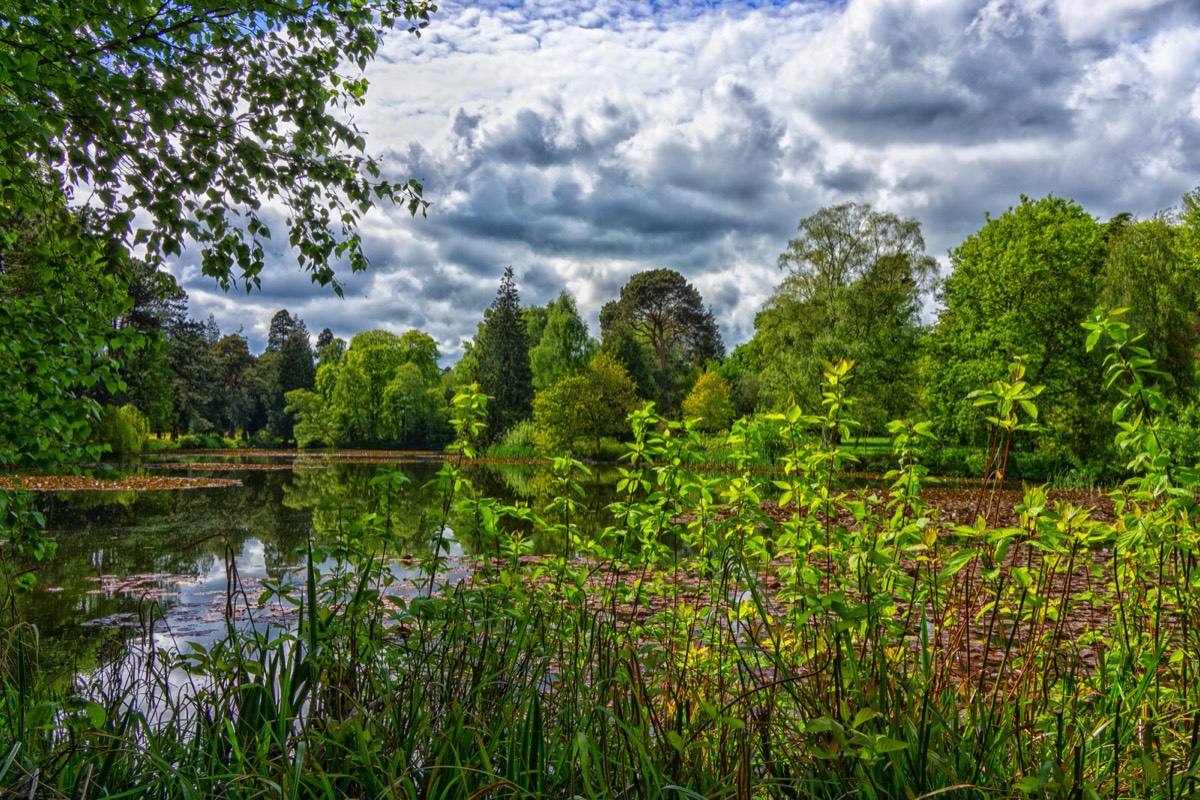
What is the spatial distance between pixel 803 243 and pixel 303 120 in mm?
26978

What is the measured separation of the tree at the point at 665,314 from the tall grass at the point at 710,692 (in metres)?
48.3

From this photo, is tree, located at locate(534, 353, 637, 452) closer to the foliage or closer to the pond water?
the foliage

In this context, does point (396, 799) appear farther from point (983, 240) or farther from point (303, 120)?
point (983, 240)

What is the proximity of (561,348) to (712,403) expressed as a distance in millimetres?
9391

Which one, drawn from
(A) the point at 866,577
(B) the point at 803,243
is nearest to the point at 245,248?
(A) the point at 866,577

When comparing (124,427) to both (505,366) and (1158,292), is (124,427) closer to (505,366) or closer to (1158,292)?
→ (505,366)

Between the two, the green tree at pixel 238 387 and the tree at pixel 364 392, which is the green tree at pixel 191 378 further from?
the green tree at pixel 238 387

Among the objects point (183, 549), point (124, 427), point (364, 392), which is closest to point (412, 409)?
point (364, 392)

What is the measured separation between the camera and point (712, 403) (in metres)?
40.6

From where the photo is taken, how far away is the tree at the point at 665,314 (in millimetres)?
52875

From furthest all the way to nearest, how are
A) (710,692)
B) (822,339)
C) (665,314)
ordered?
(665,314) → (822,339) → (710,692)

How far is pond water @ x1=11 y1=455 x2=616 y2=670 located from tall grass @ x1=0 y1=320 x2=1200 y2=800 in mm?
359

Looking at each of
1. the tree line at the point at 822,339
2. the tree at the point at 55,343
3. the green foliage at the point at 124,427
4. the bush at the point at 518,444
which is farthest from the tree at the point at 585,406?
the tree at the point at 55,343

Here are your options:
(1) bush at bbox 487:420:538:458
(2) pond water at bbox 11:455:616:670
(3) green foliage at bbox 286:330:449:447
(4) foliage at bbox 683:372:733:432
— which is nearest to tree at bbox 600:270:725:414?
(4) foliage at bbox 683:372:733:432
